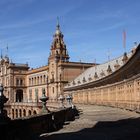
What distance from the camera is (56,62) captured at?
106500 mm

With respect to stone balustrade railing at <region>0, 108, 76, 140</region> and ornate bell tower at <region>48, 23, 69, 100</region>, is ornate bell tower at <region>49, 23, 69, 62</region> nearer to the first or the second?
ornate bell tower at <region>48, 23, 69, 100</region>

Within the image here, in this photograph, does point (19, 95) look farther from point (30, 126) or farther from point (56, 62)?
point (30, 126)

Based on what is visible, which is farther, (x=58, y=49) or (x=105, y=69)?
(x=58, y=49)

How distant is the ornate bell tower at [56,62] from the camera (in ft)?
345

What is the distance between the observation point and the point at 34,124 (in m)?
19.3

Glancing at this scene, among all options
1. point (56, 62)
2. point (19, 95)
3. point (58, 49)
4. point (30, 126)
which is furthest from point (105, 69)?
point (30, 126)

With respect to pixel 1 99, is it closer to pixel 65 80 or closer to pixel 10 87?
pixel 65 80

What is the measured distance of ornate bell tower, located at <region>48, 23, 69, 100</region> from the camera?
105094 mm

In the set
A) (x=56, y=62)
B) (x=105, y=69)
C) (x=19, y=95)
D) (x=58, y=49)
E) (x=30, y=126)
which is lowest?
(x=30, y=126)

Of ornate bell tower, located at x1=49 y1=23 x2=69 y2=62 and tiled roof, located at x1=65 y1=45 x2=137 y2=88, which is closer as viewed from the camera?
tiled roof, located at x1=65 y1=45 x2=137 y2=88

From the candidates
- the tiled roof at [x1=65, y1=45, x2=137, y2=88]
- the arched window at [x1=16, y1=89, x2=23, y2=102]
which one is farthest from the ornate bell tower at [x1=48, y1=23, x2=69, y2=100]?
the arched window at [x1=16, y1=89, x2=23, y2=102]

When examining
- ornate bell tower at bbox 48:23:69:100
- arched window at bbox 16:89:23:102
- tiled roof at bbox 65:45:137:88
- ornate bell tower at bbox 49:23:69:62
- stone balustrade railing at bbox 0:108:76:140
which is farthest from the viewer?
arched window at bbox 16:89:23:102

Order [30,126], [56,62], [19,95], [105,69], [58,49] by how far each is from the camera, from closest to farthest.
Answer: [30,126]
[105,69]
[56,62]
[58,49]
[19,95]

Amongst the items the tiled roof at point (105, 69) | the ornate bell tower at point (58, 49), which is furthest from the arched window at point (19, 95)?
the tiled roof at point (105, 69)
